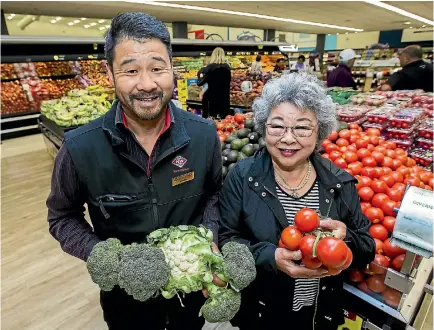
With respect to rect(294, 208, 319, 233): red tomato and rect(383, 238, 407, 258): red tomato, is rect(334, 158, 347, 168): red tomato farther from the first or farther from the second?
rect(294, 208, 319, 233): red tomato

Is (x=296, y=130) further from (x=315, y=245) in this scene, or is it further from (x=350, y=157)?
(x=350, y=157)

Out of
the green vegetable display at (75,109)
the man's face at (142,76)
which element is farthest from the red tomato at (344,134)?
the green vegetable display at (75,109)

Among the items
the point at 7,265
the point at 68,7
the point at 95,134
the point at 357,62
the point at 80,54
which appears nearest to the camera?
the point at 95,134

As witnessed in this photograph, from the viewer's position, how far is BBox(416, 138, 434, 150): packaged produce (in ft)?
10.2

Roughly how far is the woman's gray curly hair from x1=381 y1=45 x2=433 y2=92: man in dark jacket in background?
4831mm

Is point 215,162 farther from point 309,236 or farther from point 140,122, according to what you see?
point 309,236

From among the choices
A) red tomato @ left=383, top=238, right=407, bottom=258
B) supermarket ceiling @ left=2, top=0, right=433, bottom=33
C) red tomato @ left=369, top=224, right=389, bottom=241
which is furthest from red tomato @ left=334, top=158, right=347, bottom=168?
supermarket ceiling @ left=2, top=0, right=433, bottom=33

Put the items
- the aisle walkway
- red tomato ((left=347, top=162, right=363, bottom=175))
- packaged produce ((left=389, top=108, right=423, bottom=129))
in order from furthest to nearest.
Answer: packaged produce ((left=389, top=108, right=423, bottom=129)), the aisle walkway, red tomato ((left=347, top=162, right=363, bottom=175))

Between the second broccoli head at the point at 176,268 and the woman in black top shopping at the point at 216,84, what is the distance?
4519 millimetres

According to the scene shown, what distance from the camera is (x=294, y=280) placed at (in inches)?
57.7

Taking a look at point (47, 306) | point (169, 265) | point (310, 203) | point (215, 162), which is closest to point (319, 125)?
point (310, 203)

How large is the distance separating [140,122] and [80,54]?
17.9 feet

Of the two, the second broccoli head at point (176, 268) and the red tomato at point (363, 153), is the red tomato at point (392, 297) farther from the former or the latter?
the red tomato at point (363, 153)

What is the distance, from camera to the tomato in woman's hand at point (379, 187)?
6.47 feet
